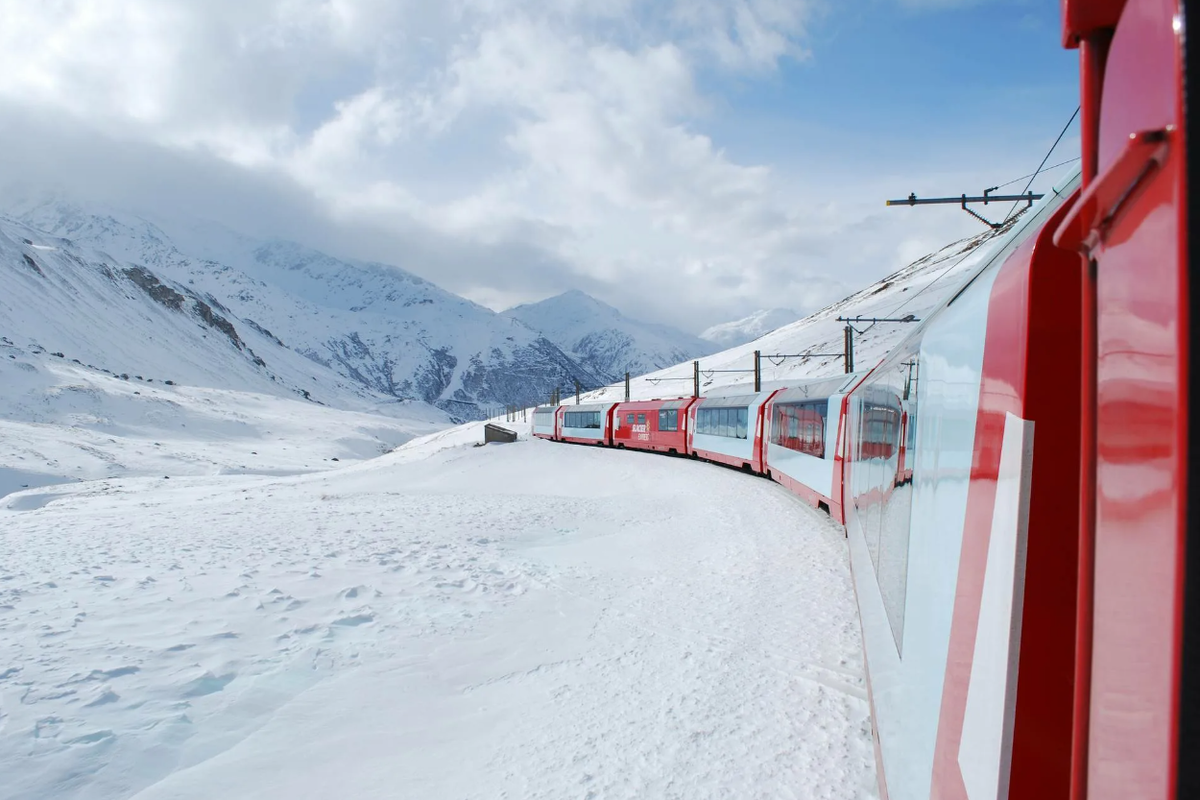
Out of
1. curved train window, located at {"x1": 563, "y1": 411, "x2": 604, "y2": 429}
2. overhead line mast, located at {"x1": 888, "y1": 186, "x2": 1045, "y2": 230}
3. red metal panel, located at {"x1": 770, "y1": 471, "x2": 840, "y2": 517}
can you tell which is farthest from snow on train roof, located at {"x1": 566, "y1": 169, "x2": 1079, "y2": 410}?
overhead line mast, located at {"x1": 888, "y1": 186, "x2": 1045, "y2": 230}

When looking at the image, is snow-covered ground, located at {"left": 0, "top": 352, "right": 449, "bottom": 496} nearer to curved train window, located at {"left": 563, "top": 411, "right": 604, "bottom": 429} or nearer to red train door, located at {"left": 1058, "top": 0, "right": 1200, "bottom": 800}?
curved train window, located at {"left": 563, "top": 411, "right": 604, "bottom": 429}

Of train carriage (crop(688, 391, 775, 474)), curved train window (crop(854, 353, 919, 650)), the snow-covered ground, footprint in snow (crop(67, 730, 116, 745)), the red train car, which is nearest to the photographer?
curved train window (crop(854, 353, 919, 650))

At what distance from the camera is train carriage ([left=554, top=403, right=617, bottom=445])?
36000 millimetres

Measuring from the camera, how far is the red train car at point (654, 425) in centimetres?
2792

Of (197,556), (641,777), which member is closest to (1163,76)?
(641,777)

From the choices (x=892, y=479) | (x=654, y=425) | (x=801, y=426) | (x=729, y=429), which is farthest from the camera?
(x=654, y=425)

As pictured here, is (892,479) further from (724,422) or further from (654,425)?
(654,425)

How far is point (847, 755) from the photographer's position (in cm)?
482

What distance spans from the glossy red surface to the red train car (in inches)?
1023

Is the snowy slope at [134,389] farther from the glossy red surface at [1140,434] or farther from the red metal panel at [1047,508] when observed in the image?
the glossy red surface at [1140,434]

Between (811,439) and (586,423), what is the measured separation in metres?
25.5

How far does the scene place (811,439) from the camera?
14000 millimetres

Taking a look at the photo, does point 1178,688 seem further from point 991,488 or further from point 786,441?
point 786,441

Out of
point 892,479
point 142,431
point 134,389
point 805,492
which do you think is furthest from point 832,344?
point 892,479
